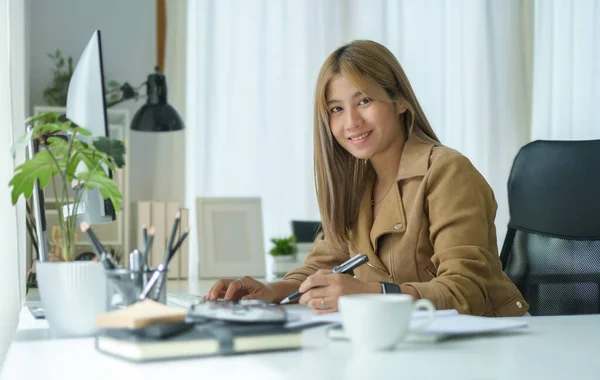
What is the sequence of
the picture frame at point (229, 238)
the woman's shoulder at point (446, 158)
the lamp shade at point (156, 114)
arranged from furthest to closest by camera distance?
the lamp shade at point (156, 114), the picture frame at point (229, 238), the woman's shoulder at point (446, 158)

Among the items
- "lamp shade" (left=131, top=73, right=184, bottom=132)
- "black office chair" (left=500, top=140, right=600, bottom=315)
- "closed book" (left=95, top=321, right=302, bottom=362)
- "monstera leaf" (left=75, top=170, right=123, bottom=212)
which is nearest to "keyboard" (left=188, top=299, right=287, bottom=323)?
"closed book" (left=95, top=321, right=302, bottom=362)

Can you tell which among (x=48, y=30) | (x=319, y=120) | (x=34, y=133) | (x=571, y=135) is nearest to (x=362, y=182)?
(x=319, y=120)

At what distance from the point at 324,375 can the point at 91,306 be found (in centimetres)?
43

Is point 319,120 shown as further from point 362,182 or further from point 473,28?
point 473,28

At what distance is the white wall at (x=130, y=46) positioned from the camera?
4242 millimetres

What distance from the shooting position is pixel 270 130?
4418 millimetres

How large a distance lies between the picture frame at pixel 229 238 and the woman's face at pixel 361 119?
50.7 inches

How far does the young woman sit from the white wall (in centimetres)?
243

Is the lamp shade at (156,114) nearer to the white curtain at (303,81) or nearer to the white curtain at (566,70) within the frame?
the white curtain at (303,81)

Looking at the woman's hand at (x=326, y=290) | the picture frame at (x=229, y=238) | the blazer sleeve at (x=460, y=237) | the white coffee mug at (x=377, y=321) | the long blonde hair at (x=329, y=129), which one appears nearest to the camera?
the white coffee mug at (x=377, y=321)

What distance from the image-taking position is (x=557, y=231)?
6.71ft

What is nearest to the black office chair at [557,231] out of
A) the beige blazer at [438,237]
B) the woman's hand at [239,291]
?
the beige blazer at [438,237]

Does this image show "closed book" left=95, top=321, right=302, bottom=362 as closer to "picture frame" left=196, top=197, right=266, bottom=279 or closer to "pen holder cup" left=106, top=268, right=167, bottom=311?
"pen holder cup" left=106, top=268, right=167, bottom=311

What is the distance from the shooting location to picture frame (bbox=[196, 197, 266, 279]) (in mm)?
3104
